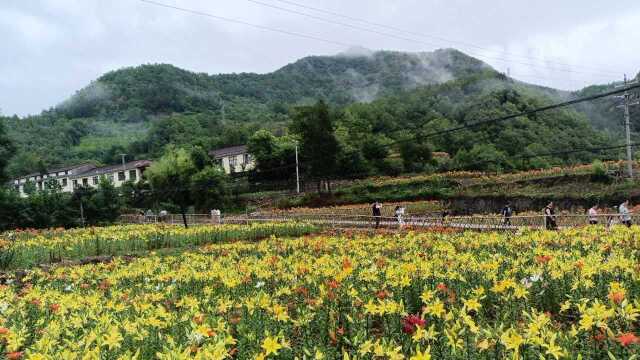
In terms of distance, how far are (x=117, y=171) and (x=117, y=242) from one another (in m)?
65.8

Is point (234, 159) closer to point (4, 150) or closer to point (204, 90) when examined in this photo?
point (4, 150)

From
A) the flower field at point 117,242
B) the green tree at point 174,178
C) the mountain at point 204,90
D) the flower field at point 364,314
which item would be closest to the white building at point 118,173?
the green tree at point 174,178

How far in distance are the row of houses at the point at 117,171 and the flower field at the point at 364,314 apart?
62.1 meters

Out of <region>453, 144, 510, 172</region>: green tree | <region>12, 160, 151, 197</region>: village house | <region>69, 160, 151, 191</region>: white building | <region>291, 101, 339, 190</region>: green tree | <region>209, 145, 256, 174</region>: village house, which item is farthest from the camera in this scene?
<region>12, 160, 151, 197</region>: village house

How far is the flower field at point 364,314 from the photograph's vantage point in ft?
12.0

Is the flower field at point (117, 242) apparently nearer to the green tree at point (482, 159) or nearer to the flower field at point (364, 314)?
the flower field at point (364, 314)

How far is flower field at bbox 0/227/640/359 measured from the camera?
3658 mm

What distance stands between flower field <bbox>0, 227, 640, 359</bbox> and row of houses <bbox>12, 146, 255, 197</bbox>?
62071mm

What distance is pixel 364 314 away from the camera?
4949 mm

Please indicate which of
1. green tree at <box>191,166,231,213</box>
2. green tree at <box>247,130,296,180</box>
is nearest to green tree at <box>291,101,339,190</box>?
green tree at <box>191,166,231,213</box>

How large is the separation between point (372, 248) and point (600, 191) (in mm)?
22705

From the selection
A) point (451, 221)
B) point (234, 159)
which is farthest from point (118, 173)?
point (451, 221)

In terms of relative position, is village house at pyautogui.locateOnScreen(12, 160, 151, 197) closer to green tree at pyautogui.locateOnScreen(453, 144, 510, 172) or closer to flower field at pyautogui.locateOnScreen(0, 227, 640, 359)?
green tree at pyautogui.locateOnScreen(453, 144, 510, 172)

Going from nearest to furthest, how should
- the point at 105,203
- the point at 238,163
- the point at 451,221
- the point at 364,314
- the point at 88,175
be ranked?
the point at 364,314
the point at 451,221
the point at 105,203
the point at 238,163
the point at 88,175
